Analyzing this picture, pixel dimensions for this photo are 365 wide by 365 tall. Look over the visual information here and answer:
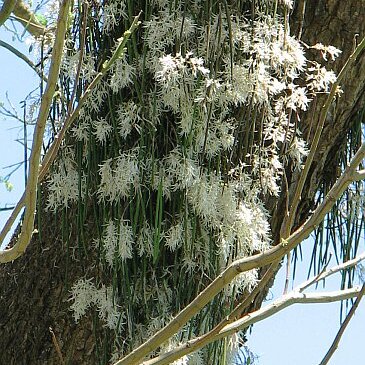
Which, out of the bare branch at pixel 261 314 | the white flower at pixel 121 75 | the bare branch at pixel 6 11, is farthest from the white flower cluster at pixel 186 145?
the bare branch at pixel 261 314

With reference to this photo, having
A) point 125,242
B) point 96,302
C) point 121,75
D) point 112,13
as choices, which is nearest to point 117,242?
point 125,242

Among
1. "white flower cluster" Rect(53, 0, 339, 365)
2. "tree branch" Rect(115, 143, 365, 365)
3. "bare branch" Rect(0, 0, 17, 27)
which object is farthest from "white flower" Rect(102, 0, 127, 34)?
"tree branch" Rect(115, 143, 365, 365)

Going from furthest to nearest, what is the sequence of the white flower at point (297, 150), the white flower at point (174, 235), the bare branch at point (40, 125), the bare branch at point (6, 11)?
the white flower at point (297, 150) → the white flower at point (174, 235) → the bare branch at point (6, 11) → the bare branch at point (40, 125)

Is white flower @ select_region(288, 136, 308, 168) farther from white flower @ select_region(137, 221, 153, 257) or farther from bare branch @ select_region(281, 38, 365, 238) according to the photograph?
bare branch @ select_region(281, 38, 365, 238)

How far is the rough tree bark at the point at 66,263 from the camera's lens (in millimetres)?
1579

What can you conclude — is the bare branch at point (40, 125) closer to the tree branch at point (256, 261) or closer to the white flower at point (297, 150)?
the tree branch at point (256, 261)

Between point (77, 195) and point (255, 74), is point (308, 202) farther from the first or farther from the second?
point (77, 195)

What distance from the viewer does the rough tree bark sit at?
158 cm

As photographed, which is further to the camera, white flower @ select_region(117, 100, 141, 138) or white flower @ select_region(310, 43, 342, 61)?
white flower @ select_region(310, 43, 342, 61)

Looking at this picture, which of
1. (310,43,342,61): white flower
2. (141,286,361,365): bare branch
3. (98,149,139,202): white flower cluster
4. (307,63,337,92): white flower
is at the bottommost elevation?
(141,286,361,365): bare branch

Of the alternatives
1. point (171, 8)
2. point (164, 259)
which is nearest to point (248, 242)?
point (164, 259)

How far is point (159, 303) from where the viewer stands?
151 centimetres

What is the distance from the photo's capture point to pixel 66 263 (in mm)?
1587

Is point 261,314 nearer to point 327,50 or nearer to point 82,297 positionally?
point 82,297
